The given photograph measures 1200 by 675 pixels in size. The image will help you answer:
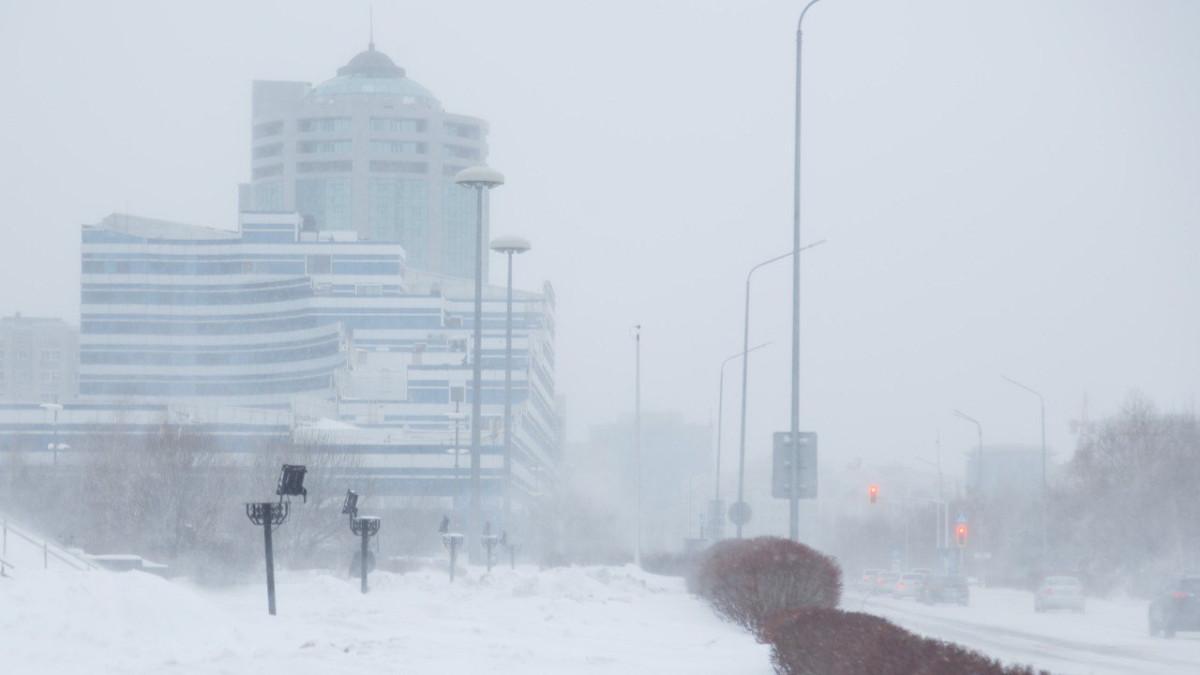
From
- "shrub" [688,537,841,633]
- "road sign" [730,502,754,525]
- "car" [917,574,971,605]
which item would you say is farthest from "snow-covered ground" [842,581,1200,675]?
"road sign" [730,502,754,525]

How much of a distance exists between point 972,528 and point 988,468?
296ft

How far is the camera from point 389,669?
A: 674 inches

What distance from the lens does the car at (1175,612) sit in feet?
115

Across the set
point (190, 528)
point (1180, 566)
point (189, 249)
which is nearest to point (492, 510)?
point (189, 249)

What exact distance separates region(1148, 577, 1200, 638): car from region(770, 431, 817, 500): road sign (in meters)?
8.18

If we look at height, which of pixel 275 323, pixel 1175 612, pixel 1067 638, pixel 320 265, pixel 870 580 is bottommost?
pixel 870 580

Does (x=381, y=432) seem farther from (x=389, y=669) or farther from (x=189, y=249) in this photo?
(x=389, y=669)

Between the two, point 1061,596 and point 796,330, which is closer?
point 796,330

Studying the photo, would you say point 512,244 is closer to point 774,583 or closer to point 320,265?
point 774,583

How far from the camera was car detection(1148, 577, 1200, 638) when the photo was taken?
3497 cm

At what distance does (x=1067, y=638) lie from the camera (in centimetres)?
3394

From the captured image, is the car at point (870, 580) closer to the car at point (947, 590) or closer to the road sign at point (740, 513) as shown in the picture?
the car at point (947, 590)

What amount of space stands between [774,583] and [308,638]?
9.66m

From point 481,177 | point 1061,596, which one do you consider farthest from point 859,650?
point 481,177
